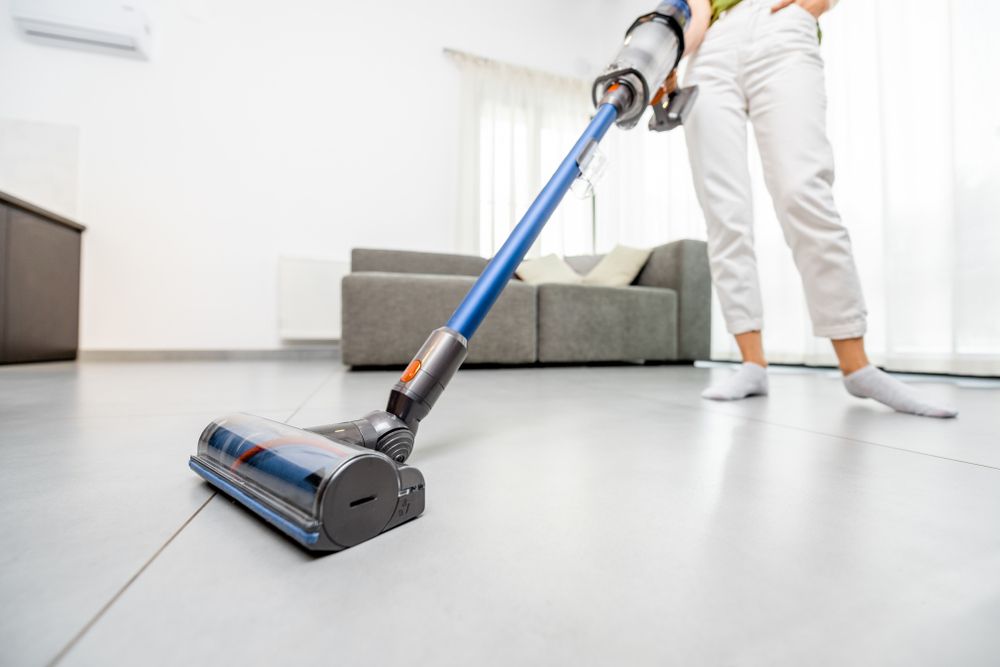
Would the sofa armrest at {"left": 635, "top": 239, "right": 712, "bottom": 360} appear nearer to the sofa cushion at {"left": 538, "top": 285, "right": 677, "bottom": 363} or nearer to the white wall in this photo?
the sofa cushion at {"left": 538, "top": 285, "right": 677, "bottom": 363}

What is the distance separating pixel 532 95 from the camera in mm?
3818

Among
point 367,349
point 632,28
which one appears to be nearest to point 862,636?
point 632,28

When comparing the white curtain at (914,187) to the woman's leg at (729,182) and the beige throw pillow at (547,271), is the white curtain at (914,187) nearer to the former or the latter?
the woman's leg at (729,182)

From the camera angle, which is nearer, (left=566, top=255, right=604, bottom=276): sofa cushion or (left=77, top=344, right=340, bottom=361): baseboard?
(left=77, top=344, right=340, bottom=361): baseboard

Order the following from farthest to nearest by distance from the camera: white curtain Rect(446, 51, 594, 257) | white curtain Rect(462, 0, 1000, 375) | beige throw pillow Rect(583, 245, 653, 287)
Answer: white curtain Rect(446, 51, 594, 257), beige throw pillow Rect(583, 245, 653, 287), white curtain Rect(462, 0, 1000, 375)

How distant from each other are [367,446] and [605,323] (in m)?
1.99

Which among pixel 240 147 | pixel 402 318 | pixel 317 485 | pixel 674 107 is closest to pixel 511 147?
pixel 240 147

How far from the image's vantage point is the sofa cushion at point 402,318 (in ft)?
6.31

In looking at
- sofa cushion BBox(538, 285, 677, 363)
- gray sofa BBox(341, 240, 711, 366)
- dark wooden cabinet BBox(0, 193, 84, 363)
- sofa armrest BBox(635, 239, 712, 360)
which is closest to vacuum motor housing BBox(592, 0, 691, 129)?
gray sofa BBox(341, 240, 711, 366)

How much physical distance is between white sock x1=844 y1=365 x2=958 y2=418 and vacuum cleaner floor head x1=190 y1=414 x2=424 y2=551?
3.17 feet

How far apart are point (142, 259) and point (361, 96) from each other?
183 cm

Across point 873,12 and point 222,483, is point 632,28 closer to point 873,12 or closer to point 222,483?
point 222,483

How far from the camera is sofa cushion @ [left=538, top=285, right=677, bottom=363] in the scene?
2.20 metres

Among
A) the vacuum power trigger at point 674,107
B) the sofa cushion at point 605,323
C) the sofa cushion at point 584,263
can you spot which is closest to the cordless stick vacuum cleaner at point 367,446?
the vacuum power trigger at point 674,107
